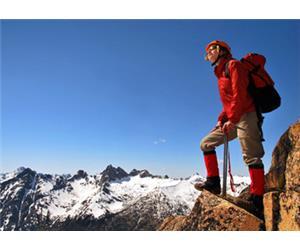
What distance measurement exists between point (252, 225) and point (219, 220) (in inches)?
24.0

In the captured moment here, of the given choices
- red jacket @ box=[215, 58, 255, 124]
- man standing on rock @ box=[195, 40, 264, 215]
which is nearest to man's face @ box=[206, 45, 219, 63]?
man standing on rock @ box=[195, 40, 264, 215]

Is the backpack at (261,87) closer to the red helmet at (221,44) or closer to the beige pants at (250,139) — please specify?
the beige pants at (250,139)

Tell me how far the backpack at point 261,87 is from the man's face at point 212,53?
Result: 615 mm

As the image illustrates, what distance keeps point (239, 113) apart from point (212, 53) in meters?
1.33

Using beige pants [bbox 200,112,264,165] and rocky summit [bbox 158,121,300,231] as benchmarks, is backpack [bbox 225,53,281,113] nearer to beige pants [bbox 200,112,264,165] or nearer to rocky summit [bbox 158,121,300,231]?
beige pants [bbox 200,112,264,165]

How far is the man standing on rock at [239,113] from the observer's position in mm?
6199

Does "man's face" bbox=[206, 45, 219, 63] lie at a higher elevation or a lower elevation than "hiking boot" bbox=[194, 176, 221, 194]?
higher

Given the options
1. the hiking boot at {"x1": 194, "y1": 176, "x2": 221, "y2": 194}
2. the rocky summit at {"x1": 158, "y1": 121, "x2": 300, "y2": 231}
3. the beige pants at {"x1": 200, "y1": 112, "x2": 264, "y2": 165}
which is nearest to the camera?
the rocky summit at {"x1": 158, "y1": 121, "x2": 300, "y2": 231}

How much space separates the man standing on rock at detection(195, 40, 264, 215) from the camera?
244 inches

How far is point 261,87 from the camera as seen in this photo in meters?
6.23

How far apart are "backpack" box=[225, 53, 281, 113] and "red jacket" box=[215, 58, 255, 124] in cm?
11
